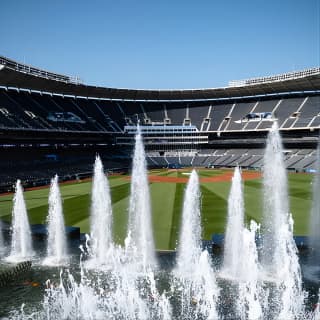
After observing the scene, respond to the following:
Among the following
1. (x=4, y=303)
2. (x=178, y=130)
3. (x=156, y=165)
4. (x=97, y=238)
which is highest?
(x=178, y=130)

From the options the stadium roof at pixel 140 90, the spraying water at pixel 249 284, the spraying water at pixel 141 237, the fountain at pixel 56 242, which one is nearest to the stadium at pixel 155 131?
the stadium roof at pixel 140 90

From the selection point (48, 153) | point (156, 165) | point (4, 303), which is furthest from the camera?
point (156, 165)

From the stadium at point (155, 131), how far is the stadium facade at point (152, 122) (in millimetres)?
263

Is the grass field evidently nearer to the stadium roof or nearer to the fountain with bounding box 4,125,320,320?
the fountain with bounding box 4,125,320,320

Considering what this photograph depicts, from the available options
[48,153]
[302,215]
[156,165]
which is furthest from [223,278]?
[156,165]

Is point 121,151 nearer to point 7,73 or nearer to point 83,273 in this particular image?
point 7,73

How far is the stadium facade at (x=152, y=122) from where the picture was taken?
70.9m

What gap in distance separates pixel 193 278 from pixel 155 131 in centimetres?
7956

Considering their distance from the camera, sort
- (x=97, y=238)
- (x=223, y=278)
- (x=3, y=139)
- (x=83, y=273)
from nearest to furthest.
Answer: (x=223, y=278), (x=83, y=273), (x=97, y=238), (x=3, y=139)

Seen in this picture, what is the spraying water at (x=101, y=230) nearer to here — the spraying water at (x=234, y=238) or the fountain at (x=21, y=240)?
the fountain at (x=21, y=240)

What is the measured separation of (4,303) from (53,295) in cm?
195

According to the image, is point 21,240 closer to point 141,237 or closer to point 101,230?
point 101,230

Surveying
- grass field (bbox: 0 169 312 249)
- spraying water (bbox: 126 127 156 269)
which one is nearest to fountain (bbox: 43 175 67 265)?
grass field (bbox: 0 169 312 249)

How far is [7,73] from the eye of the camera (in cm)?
6288
